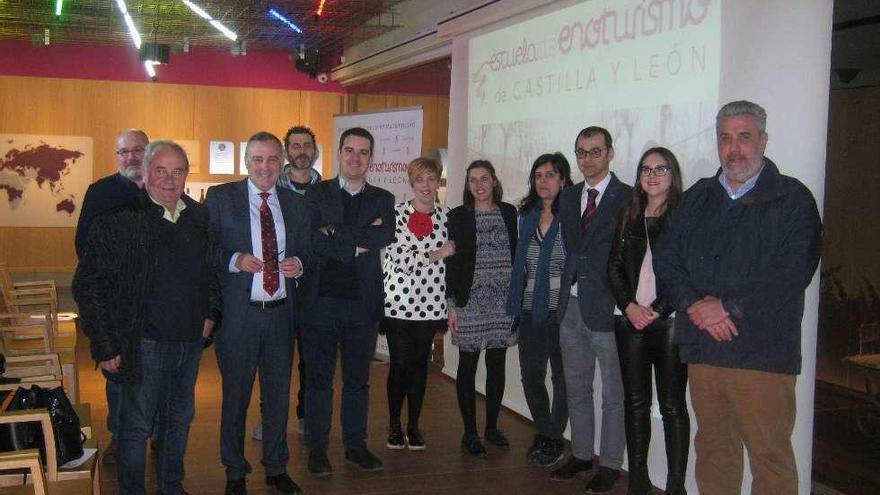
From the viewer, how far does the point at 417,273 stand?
14.5ft

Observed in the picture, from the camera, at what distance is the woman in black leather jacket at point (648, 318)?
3.60 meters

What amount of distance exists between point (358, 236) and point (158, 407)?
3.85 feet

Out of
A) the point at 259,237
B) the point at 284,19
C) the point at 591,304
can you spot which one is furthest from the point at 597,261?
the point at 284,19

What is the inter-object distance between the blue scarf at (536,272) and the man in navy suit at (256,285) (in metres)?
1.13

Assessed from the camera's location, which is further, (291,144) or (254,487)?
(291,144)

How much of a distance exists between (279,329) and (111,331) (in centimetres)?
78

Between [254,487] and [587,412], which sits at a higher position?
[587,412]

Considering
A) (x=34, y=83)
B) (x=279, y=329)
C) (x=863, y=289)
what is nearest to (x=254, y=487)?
(x=279, y=329)

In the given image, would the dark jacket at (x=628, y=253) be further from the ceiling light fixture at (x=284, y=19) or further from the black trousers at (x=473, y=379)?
the ceiling light fixture at (x=284, y=19)

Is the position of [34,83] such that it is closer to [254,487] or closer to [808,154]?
[254,487]

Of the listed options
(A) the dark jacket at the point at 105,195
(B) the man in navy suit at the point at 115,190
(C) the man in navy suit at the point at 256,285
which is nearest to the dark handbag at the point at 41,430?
(C) the man in navy suit at the point at 256,285

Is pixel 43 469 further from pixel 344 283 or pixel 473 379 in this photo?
pixel 473 379

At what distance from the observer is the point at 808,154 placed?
3.49 meters

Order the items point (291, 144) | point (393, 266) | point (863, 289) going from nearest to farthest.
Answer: point (393, 266)
point (291, 144)
point (863, 289)
